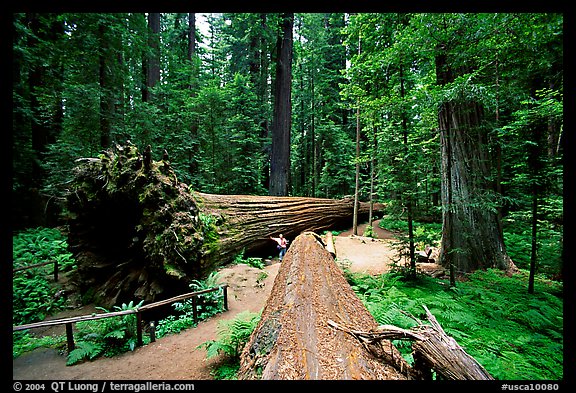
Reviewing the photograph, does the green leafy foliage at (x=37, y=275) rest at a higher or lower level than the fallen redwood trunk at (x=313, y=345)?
lower

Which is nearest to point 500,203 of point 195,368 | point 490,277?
point 490,277

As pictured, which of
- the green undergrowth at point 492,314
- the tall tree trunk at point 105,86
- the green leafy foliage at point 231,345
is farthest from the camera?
the tall tree trunk at point 105,86

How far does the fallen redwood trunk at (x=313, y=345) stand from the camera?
1.47 m

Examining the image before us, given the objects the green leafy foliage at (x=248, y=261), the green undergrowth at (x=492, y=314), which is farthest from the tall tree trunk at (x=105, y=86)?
the green undergrowth at (x=492, y=314)

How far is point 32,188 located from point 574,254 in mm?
14283

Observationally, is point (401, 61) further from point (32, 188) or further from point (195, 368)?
point (32, 188)

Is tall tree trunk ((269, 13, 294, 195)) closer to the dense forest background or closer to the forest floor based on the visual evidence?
the dense forest background

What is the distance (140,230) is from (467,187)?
7.04 meters

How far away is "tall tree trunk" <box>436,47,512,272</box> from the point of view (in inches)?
182

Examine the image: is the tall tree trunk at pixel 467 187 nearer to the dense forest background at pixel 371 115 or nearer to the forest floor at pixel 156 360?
the dense forest background at pixel 371 115

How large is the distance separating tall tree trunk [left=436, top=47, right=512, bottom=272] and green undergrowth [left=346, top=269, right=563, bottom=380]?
0.39 metres

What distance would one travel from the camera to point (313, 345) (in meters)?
1.66

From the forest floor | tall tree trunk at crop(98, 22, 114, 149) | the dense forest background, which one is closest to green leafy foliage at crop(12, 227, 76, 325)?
the forest floor

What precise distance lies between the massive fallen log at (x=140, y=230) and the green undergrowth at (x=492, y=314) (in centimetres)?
353
